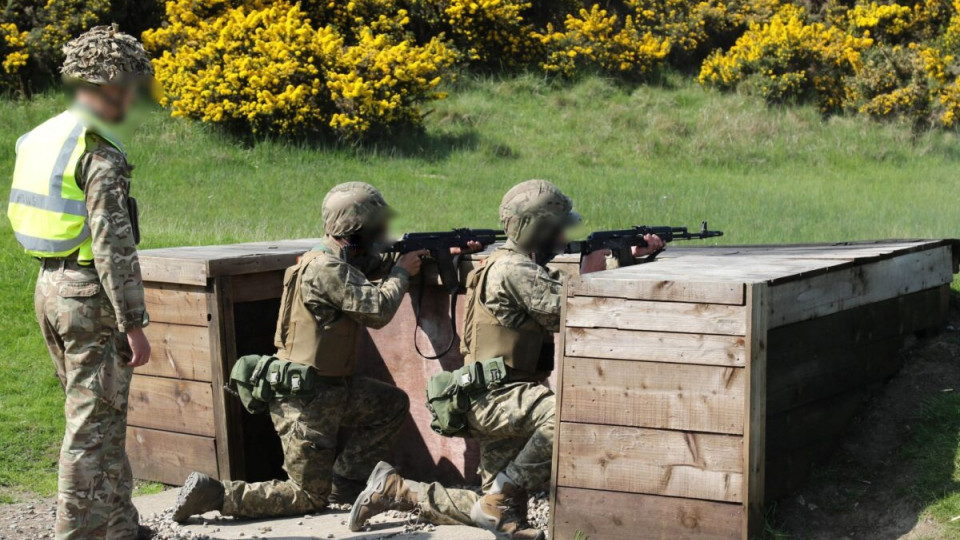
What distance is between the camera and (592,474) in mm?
4762

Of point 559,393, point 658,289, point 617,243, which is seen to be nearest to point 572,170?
point 617,243

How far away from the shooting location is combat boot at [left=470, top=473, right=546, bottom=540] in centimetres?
506

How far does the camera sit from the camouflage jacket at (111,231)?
447 cm

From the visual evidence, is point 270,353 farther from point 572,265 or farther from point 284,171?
point 284,171

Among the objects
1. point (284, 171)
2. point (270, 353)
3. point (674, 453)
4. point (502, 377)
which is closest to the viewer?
point (674, 453)

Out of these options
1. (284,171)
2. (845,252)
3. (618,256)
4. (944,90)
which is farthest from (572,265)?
(944,90)

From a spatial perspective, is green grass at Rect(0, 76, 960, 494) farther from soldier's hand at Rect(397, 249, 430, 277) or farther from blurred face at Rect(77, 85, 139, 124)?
blurred face at Rect(77, 85, 139, 124)

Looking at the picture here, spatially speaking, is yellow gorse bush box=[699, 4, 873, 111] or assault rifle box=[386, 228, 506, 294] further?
yellow gorse bush box=[699, 4, 873, 111]

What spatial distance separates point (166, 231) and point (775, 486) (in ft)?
22.6

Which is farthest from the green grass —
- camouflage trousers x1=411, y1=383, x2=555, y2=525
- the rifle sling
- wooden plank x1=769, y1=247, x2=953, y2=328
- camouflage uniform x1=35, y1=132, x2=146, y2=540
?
wooden plank x1=769, y1=247, x2=953, y2=328

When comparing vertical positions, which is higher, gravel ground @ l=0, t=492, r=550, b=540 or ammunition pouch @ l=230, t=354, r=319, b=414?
ammunition pouch @ l=230, t=354, r=319, b=414

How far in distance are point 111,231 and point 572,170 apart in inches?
388

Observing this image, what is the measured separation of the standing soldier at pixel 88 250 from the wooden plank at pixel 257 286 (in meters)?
1.37

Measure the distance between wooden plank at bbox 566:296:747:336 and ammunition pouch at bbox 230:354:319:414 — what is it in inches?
57.2
